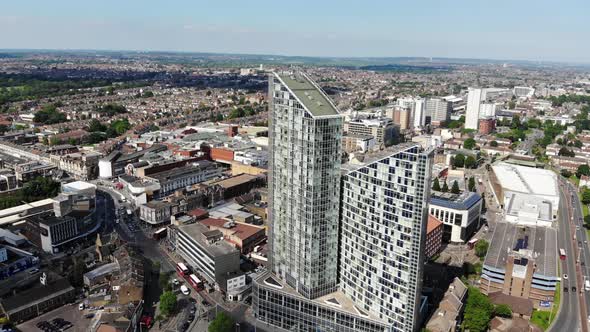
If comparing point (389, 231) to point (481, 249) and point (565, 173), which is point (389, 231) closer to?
point (481, 249)

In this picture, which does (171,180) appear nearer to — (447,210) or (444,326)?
(447,210)

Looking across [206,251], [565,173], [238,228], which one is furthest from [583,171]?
[206,251]

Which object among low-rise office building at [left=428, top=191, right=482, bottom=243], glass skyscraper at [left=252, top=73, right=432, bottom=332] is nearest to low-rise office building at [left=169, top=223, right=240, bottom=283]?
glass skyscraper at [left=252, top=73, right=432, bottom=332]

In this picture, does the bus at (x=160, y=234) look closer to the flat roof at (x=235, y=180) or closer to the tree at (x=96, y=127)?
the flat roof at (x=235, y=180)

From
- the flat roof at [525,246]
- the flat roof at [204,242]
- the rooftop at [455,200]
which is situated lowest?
the flat roof at [525,246]

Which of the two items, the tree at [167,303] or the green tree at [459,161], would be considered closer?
the tree at [167,303]

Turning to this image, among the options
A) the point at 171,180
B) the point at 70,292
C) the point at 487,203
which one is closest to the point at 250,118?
the point at 171,180

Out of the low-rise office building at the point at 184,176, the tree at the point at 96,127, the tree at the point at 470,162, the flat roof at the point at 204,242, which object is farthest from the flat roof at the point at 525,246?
the tree at the point at 96,127
